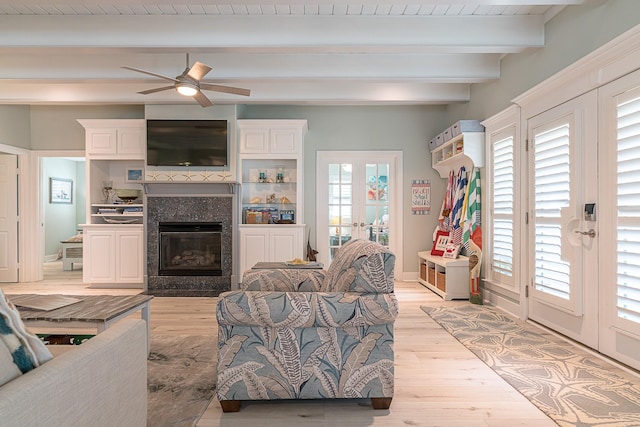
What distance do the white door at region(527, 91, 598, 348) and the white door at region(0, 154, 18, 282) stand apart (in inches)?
285

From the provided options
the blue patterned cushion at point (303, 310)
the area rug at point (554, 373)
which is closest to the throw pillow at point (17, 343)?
the blue patterned cushion at point (303, 310)

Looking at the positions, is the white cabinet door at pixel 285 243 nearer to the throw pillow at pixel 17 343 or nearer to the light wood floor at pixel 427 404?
the light wood floor at pixel 427 404

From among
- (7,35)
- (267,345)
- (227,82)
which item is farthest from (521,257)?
(7,35)

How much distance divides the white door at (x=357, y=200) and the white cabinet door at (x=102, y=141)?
10.1 ft

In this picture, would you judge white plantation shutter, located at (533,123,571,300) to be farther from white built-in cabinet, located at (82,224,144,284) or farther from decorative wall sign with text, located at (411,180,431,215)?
white built-in cabinet, located at (82,224,144,284)

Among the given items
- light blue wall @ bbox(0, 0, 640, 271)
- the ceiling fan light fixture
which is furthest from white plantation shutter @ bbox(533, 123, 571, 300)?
the ceiling fan light fixture

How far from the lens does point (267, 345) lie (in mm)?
1986

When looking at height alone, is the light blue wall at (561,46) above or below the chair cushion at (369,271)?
above

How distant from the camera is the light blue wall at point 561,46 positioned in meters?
2.73

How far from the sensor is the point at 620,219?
2.66m

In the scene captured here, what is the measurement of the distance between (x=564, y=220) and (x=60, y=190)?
10139 millimetres

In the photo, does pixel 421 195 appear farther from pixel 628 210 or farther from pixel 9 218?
pixel 9 218

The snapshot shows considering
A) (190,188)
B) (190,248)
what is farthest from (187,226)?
(190,188)

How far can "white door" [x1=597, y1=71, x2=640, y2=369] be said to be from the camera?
2.53 metres
